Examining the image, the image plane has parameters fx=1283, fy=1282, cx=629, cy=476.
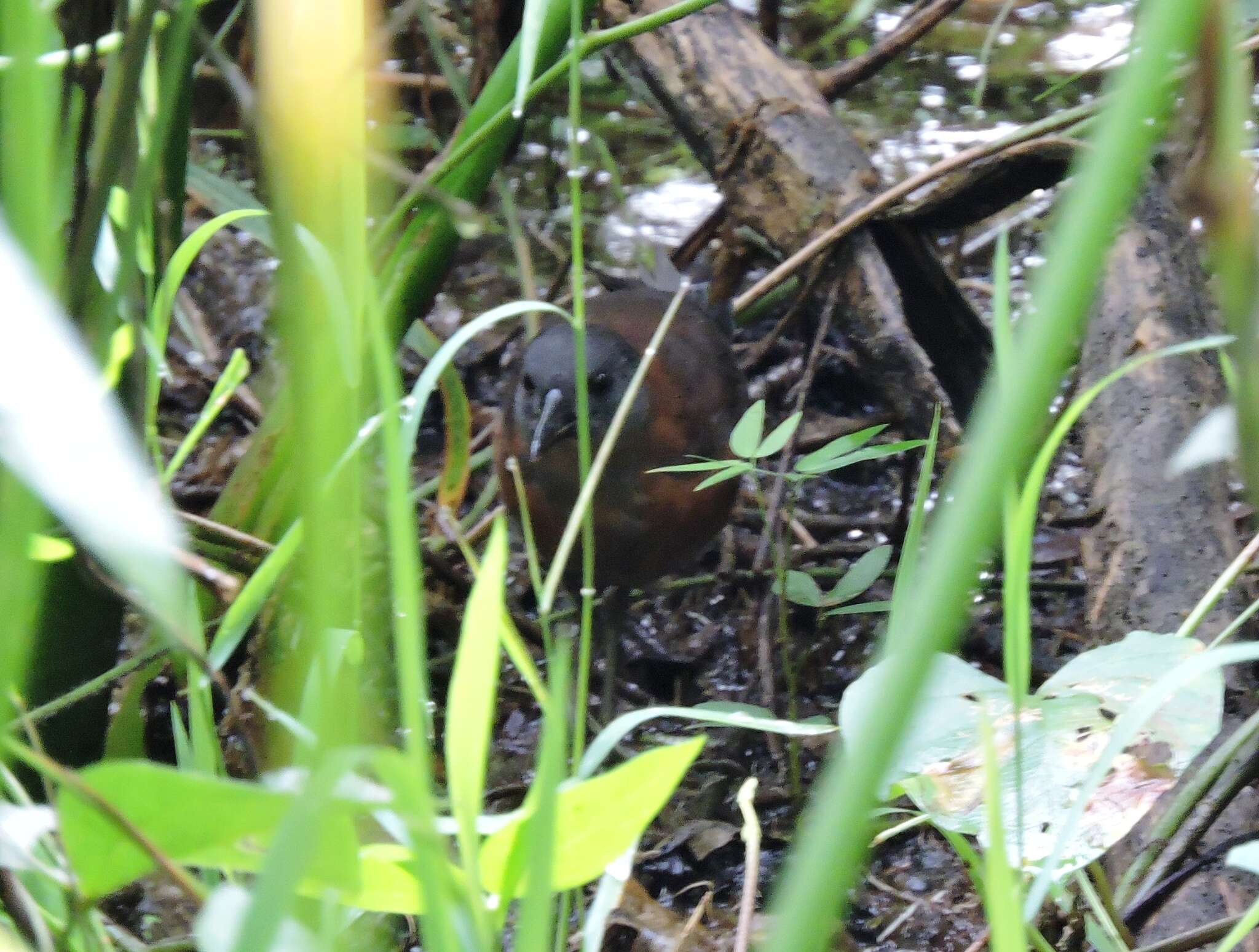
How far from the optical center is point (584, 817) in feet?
2.75

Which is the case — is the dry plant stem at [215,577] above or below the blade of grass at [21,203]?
below

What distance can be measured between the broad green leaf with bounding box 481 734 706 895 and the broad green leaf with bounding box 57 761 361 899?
0.52 feet

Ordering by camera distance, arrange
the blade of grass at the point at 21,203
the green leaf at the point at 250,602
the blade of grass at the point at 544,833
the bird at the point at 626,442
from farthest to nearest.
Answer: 1. the bird at the point at 626,442
2. the green leaf at the point at 250,602
3. the blade of grass at the point at 544,833
4. the blade of grass at the point at 21,203

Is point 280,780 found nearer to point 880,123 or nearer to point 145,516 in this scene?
point 145,516

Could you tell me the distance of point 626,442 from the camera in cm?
272

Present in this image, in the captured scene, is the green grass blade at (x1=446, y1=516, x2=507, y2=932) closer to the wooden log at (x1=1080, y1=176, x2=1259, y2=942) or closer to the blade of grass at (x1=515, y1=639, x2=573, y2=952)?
the blade of grass at (x1=515, y1=639, x2=573, y2=952)

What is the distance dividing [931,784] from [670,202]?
304 centimetres

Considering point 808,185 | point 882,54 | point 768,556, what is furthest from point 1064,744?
point 882,54

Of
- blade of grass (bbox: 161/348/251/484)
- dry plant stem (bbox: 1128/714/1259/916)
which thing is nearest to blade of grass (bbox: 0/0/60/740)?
blade of grass (bbox: 161/348/251/484)

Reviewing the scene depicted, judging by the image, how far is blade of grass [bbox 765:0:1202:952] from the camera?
0.47m

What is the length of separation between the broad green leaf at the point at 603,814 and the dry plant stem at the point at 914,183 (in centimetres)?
162

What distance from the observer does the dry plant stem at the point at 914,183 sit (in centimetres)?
220

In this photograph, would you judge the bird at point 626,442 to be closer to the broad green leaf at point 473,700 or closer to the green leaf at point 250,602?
the green leaf at point 250,602

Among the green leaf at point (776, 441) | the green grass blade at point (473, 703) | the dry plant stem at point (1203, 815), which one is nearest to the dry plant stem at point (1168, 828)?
the dry plant stem at point (1203, 815)
